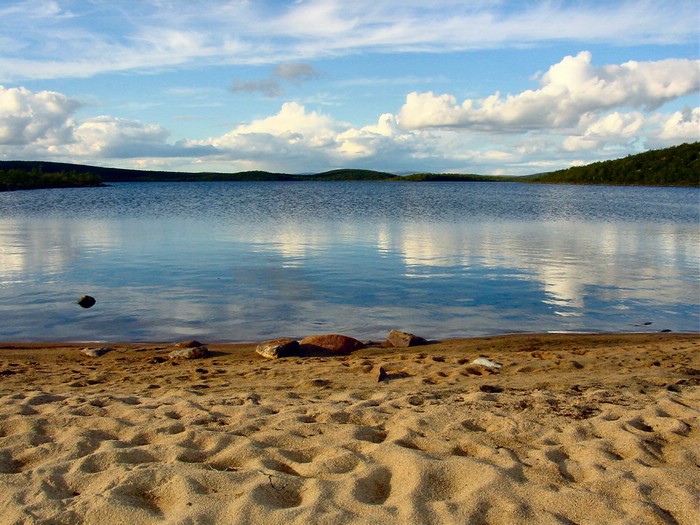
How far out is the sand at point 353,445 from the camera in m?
4.65

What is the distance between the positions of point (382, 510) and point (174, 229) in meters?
33.2

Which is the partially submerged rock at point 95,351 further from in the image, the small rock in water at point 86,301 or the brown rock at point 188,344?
the small rock in water at point 86,301

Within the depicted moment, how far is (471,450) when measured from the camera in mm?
5820

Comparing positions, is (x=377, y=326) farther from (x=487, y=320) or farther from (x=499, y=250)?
(x=499, y=250)

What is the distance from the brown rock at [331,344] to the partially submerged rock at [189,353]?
1771mm

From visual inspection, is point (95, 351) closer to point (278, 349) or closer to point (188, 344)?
point (188, 344)

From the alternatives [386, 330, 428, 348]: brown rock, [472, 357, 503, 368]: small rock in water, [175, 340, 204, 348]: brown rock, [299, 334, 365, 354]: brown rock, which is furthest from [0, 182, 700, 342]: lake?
[472, 357, 503, 368]: small rock in water

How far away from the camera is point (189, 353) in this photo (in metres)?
11.0

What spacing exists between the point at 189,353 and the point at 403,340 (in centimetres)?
407

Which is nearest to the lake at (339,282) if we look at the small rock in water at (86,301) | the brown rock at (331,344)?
the small rock in water at (86,301)

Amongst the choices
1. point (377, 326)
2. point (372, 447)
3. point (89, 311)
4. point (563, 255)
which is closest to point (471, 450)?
point (372, 447)

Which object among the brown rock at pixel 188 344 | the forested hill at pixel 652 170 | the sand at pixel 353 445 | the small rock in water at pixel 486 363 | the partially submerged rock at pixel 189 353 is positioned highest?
the forested hill at pixel 652 170

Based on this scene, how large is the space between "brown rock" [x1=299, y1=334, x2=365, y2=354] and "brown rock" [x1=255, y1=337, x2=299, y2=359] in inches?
10.5

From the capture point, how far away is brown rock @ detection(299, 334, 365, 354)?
11.5 m
